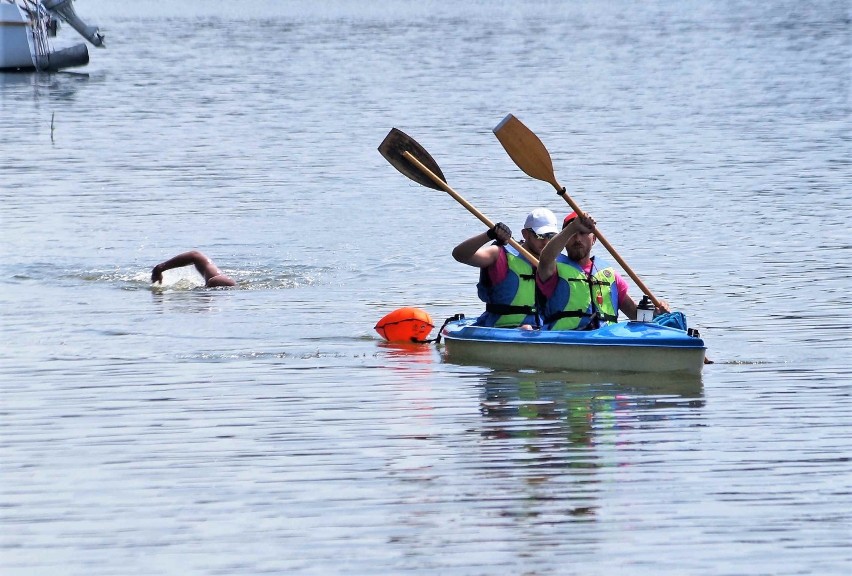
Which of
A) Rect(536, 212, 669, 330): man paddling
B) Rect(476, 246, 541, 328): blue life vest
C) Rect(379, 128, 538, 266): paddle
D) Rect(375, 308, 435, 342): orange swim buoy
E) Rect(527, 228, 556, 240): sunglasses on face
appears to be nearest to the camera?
Rect(536, 212, 669, 330): man paddling

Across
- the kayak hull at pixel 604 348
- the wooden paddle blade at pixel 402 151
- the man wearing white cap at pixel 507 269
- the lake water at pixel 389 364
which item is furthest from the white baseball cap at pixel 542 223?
the wooden paddle blade at pixel 402 151

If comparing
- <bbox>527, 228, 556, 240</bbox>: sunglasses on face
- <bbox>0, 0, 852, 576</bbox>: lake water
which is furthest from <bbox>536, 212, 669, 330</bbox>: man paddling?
<bbox>0, 0, 852, 576</bbox>: lake water

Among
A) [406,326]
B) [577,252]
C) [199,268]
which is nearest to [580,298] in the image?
[577,252]

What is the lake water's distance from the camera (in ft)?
31.4

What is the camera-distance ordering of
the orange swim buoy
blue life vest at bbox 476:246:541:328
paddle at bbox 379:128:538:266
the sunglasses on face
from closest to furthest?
1. the sunglasses on face
2. blue life vest at bbox 476:246:541:328
3. the orange swim buoy
4. paddle at bbox 379:128:538:266

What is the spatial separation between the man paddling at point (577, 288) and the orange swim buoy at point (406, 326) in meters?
1.80

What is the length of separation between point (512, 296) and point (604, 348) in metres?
1.03

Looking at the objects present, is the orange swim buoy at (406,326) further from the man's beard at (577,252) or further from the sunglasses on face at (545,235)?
the man's beard at (577,252)

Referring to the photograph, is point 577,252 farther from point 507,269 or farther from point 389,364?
point 389,364

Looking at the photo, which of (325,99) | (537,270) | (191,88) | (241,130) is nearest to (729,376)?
(537,270)

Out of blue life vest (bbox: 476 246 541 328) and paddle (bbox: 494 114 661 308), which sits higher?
paddle (bbox: 494 114 661 308)

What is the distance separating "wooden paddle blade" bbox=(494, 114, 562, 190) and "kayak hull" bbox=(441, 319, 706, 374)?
2.00 meters

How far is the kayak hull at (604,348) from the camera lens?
13547mm

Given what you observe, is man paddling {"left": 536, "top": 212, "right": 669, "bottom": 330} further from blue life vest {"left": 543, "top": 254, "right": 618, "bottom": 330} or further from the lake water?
the lake water
